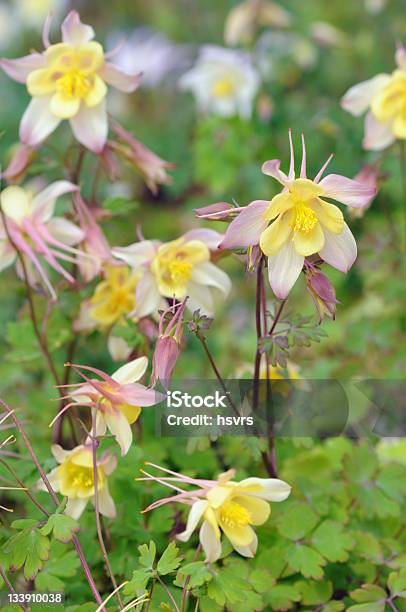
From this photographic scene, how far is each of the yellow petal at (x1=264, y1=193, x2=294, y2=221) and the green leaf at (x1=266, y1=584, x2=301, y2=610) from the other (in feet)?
1.76

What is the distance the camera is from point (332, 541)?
126 cm

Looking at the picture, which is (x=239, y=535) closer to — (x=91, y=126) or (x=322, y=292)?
(x=322, y=292)

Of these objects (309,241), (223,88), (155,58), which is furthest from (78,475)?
(155,58)

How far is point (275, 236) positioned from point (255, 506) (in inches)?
13.9

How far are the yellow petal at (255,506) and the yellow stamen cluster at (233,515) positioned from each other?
2 centimetres

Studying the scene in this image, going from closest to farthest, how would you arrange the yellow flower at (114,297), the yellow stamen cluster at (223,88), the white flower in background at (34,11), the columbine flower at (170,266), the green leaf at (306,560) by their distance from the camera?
1. the green leaf at (306,560)
2. the columbine flower at (170,266)
3. the yellow flower at (114,297)
4. the yellow stamen cluster at (223,88)
5. the white flower in background at (34,11)

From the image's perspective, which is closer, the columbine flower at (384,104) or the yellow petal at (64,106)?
the yellow petal at (64,106)

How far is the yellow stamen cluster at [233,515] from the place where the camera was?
1071 millimetres

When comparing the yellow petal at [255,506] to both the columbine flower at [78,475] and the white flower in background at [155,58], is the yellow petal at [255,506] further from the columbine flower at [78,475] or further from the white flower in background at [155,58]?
the white flower in background at [155,58]

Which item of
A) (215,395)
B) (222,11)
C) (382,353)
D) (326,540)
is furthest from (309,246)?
(222,11)

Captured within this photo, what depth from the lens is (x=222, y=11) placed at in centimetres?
362

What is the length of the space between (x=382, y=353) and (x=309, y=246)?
1.00 metres

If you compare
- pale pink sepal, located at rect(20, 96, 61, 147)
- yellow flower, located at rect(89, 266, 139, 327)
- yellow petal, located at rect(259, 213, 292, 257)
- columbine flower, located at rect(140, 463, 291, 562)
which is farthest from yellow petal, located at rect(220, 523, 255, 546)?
pale pink sepal, located at rect(20, 96, 61, 147)

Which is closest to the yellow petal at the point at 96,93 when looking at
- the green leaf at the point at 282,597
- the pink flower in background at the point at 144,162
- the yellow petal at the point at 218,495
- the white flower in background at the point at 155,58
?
the pink flower in background at the point at 144,162
